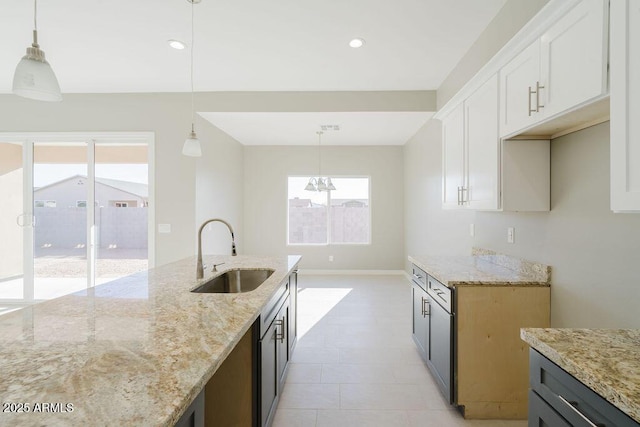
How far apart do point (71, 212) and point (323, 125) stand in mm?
3825

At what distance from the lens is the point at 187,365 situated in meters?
0.92

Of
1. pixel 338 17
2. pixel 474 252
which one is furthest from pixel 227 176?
pixel 474 252

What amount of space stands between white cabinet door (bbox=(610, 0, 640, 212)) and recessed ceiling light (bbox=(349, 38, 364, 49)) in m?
2.04

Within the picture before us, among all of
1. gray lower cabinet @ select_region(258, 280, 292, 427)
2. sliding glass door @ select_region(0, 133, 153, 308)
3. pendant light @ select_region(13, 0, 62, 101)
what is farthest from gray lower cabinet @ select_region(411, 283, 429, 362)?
sliding glass door @ select_region(0, 133, 153, 308)

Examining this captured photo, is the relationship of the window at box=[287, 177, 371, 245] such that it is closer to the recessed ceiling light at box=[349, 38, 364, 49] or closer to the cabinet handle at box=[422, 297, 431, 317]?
the recessed ceiling light at box=[349, 38, 364, 49]

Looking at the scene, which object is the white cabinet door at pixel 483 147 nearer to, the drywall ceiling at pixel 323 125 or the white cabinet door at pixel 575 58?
the white cabinet door at pixel 575 58

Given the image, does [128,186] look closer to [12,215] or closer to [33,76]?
[12,215]

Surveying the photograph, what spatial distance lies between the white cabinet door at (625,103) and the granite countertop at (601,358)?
0.50 m

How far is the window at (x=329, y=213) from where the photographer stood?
260 inches

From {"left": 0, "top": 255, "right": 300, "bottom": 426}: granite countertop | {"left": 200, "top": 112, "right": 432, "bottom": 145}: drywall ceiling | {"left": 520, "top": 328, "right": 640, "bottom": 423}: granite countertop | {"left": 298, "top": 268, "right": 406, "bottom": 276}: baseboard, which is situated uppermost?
{"left": 200, "top": 112, "right": 432, "bottom": 145}: drywall ceiling

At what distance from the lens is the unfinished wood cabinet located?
1.99 metres

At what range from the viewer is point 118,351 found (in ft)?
3.27

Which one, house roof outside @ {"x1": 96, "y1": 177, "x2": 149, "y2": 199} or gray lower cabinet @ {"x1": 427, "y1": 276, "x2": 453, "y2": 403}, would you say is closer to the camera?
gray lower cabinet @ {"x1": 427, "y1": 276, "x2": 453, "y2": 403}

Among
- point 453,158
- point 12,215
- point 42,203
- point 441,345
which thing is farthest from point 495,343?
point 12,215
